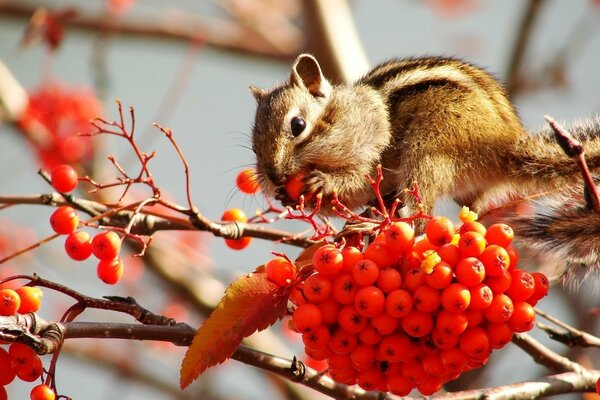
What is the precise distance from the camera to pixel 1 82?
544cm

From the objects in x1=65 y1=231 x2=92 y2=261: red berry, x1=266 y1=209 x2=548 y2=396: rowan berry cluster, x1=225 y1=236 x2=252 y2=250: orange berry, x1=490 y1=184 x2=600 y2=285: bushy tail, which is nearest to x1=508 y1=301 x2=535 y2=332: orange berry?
x1=266 y1=209 x2=548 y2=396: rowan berry cluster

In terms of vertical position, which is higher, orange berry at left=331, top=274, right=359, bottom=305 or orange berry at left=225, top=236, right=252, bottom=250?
orange berry at left=225, top=236, right=252, bottom=250

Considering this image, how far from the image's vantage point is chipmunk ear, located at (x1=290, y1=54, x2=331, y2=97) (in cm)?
438

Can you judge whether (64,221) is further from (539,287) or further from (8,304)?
(539,287)

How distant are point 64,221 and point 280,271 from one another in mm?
715

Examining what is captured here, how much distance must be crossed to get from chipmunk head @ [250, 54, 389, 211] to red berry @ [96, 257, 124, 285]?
1.17 m

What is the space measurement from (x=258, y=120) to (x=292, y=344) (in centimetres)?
299

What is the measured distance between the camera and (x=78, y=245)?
103 inches

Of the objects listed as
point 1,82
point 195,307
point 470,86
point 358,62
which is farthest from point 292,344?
point 470,86

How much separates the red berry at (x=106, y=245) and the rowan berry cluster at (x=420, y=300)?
2.07 feet

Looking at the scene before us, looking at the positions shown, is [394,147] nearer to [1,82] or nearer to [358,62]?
[358,62]

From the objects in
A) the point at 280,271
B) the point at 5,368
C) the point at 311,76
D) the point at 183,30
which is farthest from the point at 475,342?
the point at 183,30

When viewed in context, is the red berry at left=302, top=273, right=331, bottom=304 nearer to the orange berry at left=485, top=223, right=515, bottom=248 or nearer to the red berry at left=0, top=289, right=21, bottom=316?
the orange berry at left=485, top=223, right=515, bottom=248

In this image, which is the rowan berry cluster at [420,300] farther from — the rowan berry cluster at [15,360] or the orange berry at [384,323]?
the rowan berry cluster at [15,360]
